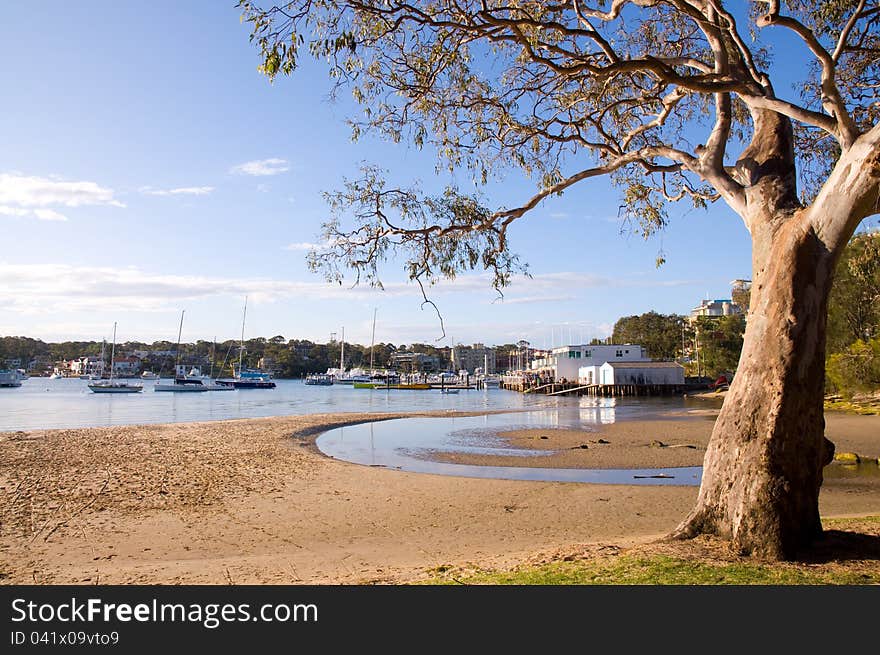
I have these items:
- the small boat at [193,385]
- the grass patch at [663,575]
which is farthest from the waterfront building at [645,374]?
the grass patch at [663,575]

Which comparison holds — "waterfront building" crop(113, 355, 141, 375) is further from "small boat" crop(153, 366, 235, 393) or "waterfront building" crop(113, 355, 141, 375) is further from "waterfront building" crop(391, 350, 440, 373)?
"waterfront building" crop(391, 350, 440, 373)

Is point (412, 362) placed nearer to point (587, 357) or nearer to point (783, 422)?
point (587, 357)

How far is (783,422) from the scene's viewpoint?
22.0ft

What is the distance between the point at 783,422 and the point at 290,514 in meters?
8.79

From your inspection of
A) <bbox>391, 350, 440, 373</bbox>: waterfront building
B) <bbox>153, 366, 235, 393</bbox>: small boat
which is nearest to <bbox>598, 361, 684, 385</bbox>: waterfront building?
<bbox>153, 366, 235, 393</bbox>: small boat

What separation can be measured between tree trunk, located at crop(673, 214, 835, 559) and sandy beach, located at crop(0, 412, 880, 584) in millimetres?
1646

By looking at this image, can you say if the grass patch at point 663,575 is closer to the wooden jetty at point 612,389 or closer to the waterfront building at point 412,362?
the wooden jetty at point 612,389

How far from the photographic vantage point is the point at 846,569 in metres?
5.99

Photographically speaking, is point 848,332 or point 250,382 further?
point 250,382

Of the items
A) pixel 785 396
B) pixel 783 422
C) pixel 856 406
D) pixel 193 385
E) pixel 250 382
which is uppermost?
pixel 785 396

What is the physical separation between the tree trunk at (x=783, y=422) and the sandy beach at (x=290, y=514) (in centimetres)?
165

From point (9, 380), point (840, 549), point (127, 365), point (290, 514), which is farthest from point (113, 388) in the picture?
point (840, 549)

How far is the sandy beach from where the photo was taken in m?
8.32

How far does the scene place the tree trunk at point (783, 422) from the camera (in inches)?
261
